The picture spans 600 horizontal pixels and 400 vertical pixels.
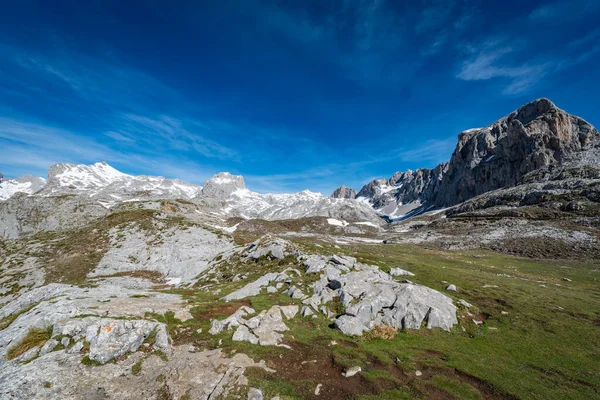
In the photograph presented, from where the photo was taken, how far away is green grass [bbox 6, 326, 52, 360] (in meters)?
16.9

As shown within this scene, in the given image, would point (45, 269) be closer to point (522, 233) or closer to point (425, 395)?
point (425, 395)

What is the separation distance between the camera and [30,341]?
1755cm

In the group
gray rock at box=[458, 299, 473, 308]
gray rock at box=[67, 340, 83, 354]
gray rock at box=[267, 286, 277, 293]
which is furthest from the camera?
gray rock at box=[267, 286, 277, 293]

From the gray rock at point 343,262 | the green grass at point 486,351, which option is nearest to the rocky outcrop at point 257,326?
the green grass at point 486,351

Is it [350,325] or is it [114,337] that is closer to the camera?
[114,337]

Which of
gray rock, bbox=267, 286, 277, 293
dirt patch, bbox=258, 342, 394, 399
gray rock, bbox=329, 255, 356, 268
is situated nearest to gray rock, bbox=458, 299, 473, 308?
gray rock, bbox=329, 255, 356, 268

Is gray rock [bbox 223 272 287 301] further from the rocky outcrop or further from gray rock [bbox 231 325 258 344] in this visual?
gray rock [bbox 231 325 258 344]

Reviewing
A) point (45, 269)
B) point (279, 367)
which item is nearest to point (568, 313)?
point (279, 367)

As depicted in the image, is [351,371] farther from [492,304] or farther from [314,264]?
[492,304]

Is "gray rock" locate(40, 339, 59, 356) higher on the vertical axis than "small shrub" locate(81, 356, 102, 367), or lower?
higher

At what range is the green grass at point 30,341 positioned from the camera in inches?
666

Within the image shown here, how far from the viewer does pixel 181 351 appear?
19062mm

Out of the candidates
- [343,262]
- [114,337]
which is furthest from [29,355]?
[343,262]

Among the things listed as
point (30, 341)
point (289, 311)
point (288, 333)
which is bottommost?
point (288, 333)
